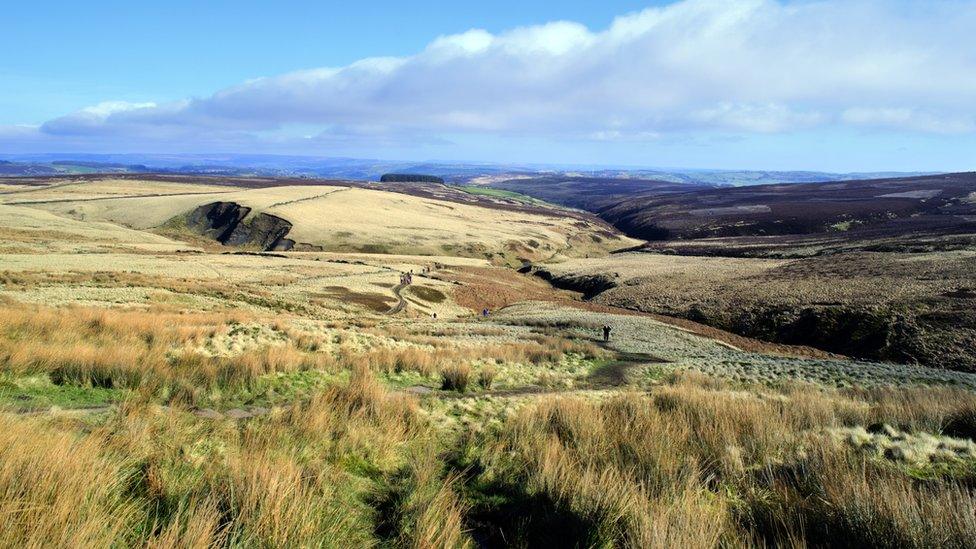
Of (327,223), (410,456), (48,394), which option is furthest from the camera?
(327,223)

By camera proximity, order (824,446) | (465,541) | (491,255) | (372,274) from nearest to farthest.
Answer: (465,541) → (824,446) → (372,274) → (491,255)

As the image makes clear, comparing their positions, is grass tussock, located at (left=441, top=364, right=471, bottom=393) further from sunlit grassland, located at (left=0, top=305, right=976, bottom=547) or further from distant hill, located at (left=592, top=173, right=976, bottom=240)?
distant hill, located at (left=592, top=173, right=976, bottom=240)

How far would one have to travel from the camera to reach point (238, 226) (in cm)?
9106

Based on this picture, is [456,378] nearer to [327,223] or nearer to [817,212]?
[327,223]

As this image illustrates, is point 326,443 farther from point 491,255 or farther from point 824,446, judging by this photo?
point 491,255

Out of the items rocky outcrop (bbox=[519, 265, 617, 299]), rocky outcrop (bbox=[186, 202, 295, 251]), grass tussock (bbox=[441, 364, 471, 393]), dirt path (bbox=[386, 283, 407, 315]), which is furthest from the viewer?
rocky outcrop (bbox=[186, 202, 295, 251])

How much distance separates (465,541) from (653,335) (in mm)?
32232

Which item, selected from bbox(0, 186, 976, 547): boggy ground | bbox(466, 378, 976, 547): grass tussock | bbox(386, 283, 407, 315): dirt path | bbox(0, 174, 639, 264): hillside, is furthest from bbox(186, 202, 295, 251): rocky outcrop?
bbox(466, 378, 976, 547): grass tussock

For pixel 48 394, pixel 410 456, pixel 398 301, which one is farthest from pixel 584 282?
pixel 410 456

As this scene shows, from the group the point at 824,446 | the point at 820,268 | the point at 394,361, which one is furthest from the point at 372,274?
the point at 824,446

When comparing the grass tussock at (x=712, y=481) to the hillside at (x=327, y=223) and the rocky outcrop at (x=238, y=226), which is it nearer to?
the hillside at (x=327, y=223)

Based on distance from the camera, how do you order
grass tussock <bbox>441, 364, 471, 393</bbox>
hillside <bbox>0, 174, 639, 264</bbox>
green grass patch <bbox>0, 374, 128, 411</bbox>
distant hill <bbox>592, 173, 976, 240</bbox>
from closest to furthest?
1. green grass patch <bbox>0, 374, 128, 411</bbox>
2. grass tussock <bbox>441, 364, 471, 393</bbox>
3. hillside <bbox>0, 174, 639, 264</bbox>
4. distant hill <bbox>592, 173, 976, 240</bbox>

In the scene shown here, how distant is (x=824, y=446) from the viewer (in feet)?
21.3

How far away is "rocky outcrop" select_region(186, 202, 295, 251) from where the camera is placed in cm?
8494
